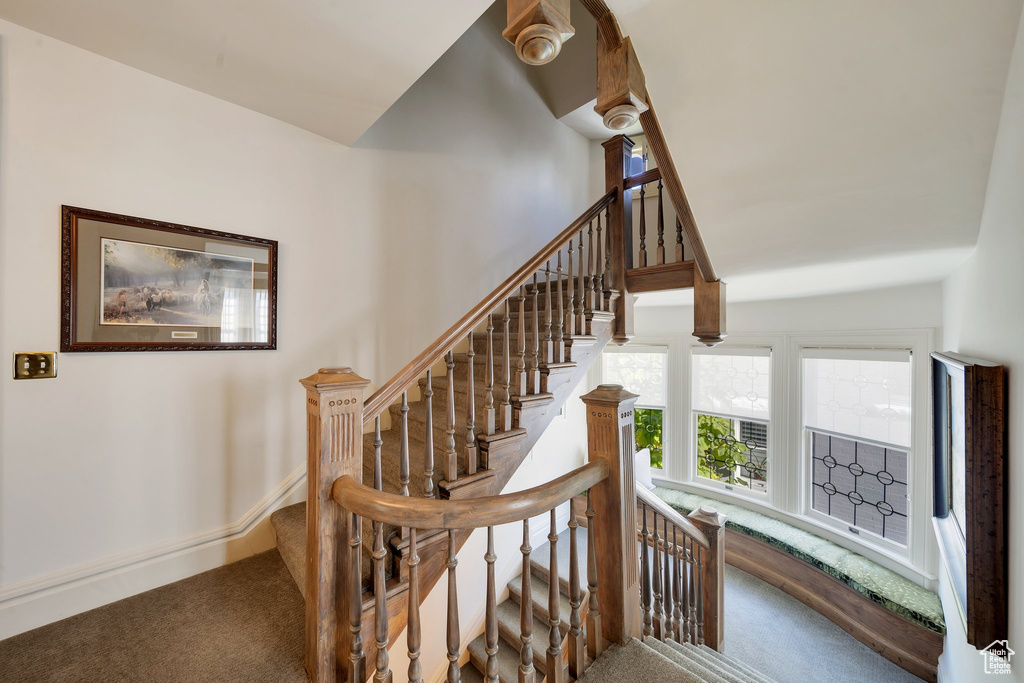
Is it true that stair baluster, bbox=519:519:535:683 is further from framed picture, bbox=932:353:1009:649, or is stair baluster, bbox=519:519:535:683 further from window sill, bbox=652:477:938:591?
window sill, bbox=652:477:938:591

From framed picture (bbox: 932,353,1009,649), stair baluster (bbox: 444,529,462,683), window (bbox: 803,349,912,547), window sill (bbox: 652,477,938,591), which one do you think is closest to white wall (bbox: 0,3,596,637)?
stair baluster (bbox: 444,529,462,683)

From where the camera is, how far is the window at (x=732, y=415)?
373 cm

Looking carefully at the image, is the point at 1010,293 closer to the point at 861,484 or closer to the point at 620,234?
the point at 620,234

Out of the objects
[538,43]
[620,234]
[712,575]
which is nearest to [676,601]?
[712,575]

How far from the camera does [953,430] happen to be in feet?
5.59

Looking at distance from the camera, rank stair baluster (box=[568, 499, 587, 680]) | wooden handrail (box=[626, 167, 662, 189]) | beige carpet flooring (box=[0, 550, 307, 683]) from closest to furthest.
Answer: stair baluster (box=[568, 499, 587, 680]) → beige carpet flooring (box=[0, 550, 307, 683]) → wooden handrail (box=[626, 167, 662, 189])

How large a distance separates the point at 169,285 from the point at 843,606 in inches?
181

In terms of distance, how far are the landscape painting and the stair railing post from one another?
2348 millimetres

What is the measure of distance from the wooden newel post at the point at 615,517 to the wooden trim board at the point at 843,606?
2374 millimetres

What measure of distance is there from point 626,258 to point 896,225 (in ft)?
5.19

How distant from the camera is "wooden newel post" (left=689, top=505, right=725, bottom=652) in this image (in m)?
2.54

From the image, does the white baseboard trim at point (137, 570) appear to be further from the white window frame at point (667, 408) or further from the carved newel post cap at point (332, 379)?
the white window frame at point (667, 408)

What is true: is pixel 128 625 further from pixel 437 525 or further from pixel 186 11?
pixel 186 11

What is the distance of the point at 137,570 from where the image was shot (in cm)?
180
